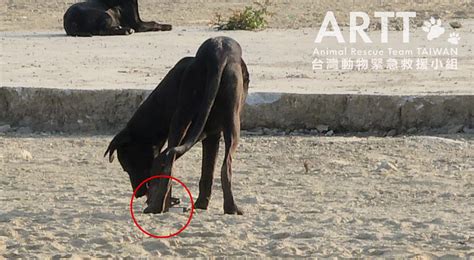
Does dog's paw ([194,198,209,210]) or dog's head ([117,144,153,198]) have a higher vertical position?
dog's head ([117,144,153,198])

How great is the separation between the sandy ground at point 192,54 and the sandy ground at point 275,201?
1449 millimetres

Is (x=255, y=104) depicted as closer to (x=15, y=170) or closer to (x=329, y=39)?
(x=15, y=170)

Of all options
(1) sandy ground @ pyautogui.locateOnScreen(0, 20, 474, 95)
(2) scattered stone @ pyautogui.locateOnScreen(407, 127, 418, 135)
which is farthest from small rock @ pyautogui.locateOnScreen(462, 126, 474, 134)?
(1) sandy ground @ pyautogui.locateOnScreen(0, 20, 474, 95)

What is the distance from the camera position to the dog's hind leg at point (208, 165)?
29.1 ft

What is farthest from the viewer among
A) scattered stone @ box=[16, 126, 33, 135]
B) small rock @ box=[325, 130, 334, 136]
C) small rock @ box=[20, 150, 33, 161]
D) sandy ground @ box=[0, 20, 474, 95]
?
sandy ground @ box=[0, 20, 474, 95]

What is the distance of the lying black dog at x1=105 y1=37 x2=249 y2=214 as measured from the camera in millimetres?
8422

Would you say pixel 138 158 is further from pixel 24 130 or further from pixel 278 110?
pixel 24 130

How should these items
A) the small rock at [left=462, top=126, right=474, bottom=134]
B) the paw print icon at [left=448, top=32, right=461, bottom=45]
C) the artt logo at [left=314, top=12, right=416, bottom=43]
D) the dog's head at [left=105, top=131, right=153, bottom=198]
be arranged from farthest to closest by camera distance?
the artt logo at [left=314, top=12, right=416, bottom=43] < the paw print icon at [left=448, top=32, right=461, bottom=45] < the small rock at [left=462, top=126, right=474, bottom=134] < the dog's head at [left=105, top=131, right=153, bottom=198]

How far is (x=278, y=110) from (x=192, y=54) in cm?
407

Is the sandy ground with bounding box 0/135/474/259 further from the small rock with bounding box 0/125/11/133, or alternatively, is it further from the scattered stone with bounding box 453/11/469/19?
the scattered stone with bounding box 453/11/469/19

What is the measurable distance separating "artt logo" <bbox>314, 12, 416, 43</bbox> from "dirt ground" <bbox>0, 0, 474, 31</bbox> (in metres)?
0.25

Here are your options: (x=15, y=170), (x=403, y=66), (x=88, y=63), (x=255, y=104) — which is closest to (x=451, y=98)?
(x=255, y=104)

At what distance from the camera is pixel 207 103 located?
8.34 m

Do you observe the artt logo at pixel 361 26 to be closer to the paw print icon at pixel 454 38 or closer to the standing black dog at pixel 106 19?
the paw print icon at pixel 454 38
